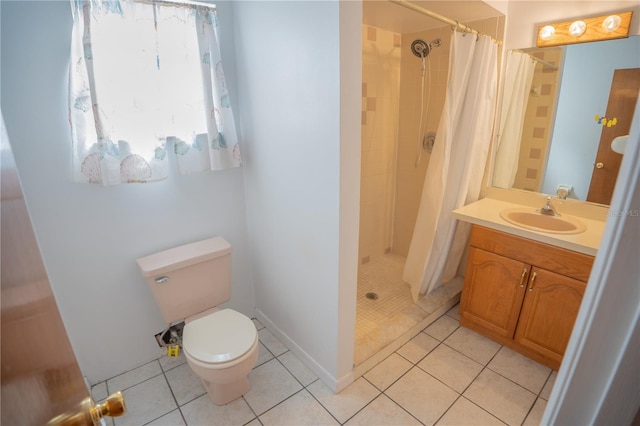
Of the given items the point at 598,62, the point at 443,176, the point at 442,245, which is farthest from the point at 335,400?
the point at 598,62

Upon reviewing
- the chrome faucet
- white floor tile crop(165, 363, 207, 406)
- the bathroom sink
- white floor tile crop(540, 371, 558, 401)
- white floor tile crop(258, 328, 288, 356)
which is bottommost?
white floor tile crop(165, 363, 207, 406)

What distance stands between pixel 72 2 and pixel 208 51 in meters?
0.59

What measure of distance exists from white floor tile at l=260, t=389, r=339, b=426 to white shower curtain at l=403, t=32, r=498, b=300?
45.7 inches

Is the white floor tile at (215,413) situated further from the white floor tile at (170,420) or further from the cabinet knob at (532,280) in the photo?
the cabinet knob at (532,280)

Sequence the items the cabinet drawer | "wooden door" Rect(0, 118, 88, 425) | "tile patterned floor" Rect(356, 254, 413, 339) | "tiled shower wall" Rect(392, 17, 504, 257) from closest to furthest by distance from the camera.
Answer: "wooden door" Rect(0, 118, 88, 425) → the cabinet drawer → "tile patterned floor" Rect(356, 254, 413, 339) → "tiled shower wall" Rect(392, 17, 504, 257)

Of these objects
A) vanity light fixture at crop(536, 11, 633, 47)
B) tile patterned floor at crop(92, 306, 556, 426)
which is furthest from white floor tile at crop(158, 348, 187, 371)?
vanity light fixture at crop(536, 11, 633, 47)

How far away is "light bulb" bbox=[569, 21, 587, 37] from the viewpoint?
1.84m

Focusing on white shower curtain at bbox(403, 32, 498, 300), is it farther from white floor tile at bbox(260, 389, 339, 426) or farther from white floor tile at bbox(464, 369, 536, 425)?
white floor tile at bbox(260, 389, 339, 426)

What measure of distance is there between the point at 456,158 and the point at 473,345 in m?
1.28

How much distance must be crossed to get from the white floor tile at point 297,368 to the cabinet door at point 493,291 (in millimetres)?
1170

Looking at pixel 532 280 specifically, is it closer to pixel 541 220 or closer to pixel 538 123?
pixel 541 220

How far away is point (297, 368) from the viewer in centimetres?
200

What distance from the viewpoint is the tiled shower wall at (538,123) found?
2031 mm

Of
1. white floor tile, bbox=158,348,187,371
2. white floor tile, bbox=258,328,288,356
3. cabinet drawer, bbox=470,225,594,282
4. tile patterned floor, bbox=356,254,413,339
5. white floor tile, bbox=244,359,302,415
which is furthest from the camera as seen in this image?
tile patterned floor, bbox=356,254,413,339
